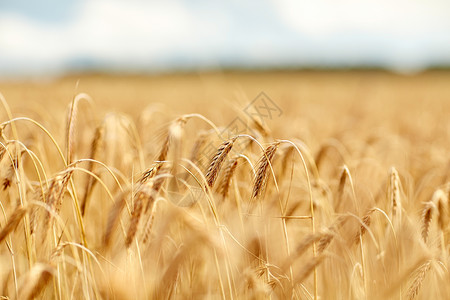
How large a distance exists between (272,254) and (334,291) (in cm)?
35

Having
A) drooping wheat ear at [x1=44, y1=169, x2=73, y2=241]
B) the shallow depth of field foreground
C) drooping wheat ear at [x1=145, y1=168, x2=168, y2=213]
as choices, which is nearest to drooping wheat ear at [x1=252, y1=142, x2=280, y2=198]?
the shallow depth of field foreground

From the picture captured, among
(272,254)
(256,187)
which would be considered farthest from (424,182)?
(256,187)

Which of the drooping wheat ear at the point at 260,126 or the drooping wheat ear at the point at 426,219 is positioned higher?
the drooping wheat ear at the point at 260,126

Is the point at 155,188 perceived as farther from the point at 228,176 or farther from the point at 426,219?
the point at 426,219

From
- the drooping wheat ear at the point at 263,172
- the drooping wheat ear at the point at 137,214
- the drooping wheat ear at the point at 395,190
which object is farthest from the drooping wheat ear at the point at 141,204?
the drooping wheat ear at the point at 395,190

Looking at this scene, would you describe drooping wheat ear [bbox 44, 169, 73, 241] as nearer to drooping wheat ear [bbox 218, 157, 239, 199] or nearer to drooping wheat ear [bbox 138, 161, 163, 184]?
drooping wheat ear [bbox 138, 161, 163, 184]

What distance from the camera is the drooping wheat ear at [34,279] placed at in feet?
2.75

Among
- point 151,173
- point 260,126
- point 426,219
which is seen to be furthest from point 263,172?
point 426,219

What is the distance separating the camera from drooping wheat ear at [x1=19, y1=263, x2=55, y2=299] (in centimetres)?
84

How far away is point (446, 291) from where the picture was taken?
1357 millimetres

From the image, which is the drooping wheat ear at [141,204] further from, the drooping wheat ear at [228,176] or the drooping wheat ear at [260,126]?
the drooping wheat ear at [260,126]

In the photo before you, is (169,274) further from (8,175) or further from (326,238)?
(8,175)

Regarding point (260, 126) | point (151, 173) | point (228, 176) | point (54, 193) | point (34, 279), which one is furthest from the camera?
point (260, 126)

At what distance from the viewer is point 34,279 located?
0.87 m
